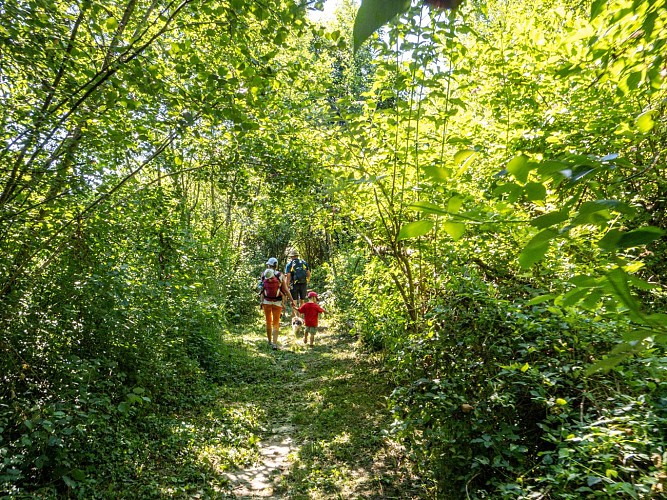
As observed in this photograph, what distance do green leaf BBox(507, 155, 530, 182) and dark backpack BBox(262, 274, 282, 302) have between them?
27.0 feet

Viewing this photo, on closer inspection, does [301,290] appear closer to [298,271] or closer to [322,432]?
[298,271]

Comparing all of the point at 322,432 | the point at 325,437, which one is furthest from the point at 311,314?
the point at 325,437

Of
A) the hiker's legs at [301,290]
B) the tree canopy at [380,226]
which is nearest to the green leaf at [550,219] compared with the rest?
the tree canopy at [380,226]

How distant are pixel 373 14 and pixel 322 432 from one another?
509cm

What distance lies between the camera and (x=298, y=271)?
11.1 m

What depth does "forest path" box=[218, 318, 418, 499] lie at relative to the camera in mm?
3797

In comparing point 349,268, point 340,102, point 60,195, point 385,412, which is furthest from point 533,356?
point 349,268

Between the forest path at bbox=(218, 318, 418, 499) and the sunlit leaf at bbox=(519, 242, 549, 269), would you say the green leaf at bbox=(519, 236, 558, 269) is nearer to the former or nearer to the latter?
the sunlit leaf at bbox=(519, 242, 549, 269)

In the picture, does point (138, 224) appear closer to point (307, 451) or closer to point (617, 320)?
point (307, 451)

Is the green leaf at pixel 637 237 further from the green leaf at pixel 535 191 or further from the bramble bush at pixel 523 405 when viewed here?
the bramble bush at pixel 523 405

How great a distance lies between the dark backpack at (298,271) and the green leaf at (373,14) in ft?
35.3

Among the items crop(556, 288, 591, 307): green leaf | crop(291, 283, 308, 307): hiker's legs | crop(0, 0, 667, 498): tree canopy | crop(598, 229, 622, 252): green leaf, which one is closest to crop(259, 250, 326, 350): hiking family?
crop(291, 283, 308, 307): hiker's legs

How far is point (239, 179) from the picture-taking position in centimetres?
503

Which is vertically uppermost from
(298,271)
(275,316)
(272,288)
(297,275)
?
(298,271)
